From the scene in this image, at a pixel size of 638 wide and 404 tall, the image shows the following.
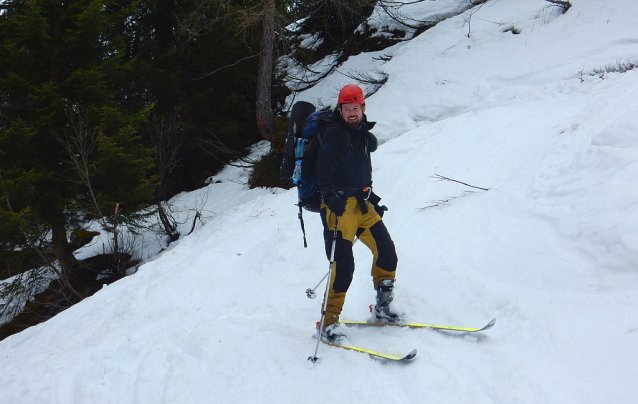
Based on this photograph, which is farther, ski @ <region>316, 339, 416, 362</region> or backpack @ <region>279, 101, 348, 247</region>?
backpack @ <region>279, 101, 348, 247</region>

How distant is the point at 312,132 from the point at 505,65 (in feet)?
32.7

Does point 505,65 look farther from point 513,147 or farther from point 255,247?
point 255,247

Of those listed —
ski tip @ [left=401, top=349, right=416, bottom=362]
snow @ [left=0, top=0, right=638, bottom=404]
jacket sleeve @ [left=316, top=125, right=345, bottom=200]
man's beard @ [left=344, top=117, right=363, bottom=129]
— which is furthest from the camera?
man's beard @ [left=344, top=117, right=363, bottom=129]

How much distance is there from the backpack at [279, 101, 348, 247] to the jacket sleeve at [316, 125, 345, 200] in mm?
55

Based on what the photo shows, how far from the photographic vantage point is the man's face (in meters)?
3.44

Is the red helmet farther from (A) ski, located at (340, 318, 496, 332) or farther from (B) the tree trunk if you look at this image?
(B) the tree trunk

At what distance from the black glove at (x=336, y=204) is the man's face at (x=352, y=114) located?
68 cm

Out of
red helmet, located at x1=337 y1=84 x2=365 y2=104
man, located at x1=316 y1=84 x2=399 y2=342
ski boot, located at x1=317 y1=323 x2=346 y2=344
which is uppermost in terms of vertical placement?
red helmet, located at x1=337 y1=84 x2=365 y2=104

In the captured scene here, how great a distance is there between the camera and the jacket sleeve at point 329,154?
336cm

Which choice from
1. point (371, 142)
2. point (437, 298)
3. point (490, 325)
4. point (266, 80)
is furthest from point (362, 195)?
point (266, 80)

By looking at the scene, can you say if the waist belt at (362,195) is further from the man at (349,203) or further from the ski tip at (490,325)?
the ski tip at (490,325)

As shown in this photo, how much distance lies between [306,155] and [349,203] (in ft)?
1.90

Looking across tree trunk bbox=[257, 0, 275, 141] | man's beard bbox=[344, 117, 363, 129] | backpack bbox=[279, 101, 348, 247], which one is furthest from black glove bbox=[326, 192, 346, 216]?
tree trunk bbox=[257, 0, 275, 141]

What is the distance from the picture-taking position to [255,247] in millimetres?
6875
